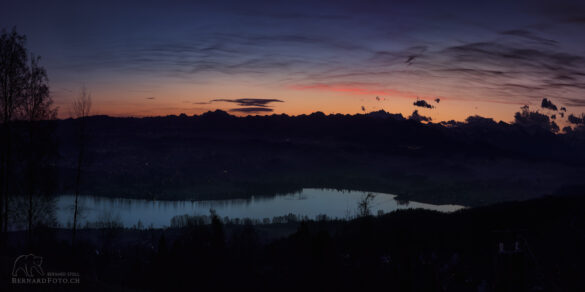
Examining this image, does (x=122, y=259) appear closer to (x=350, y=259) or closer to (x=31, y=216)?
(x=350, y=259)

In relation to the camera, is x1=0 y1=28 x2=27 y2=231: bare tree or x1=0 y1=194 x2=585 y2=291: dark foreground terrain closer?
x1=0 y1=28 x2=27 y2=231: bare tree

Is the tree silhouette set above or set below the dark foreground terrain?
above

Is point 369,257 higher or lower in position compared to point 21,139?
lower

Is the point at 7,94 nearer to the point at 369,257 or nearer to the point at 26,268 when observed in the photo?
the point at 26,268

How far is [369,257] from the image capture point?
4651 inches

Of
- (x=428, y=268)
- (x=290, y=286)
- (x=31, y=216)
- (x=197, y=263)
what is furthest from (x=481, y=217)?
(x=31, y=216)

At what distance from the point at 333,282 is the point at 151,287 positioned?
2683 cm

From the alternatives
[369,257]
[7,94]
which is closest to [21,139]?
[7,94]

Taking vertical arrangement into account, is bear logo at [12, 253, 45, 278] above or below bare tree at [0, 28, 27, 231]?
below

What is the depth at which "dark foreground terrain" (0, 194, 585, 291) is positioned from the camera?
42156mm

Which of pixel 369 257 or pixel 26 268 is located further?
pixel 369 257

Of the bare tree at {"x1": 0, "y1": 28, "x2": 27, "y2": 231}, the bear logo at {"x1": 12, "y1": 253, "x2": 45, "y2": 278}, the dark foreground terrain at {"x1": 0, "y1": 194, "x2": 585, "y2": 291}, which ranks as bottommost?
the dark foreground terrain at {"x1": 0, "y1": 194, "x2": 585, "y2": 291}

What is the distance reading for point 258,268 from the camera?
9331cm

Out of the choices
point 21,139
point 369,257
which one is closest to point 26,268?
point 21,139
